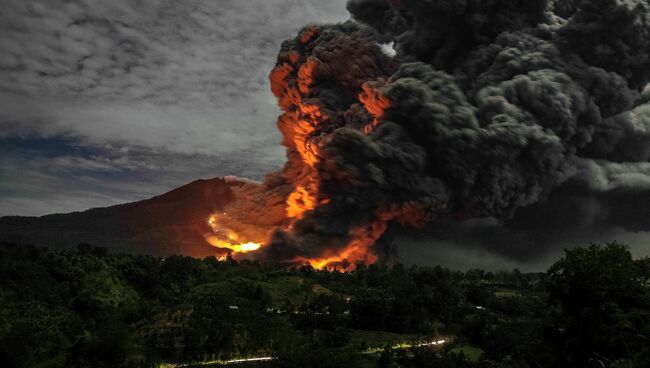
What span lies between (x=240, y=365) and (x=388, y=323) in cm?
2506

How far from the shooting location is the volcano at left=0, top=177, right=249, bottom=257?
123562 mm

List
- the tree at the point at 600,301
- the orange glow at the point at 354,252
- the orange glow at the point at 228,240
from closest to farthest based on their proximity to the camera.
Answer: the tree at the point at 600,301 < the orange glow at the point at 354,252 < the orange glow at the point at 228,240

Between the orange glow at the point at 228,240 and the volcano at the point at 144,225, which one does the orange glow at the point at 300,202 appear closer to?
the orange glow at the point at 228,240

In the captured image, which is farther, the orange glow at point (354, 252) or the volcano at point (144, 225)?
the volcano at point (144, 225)

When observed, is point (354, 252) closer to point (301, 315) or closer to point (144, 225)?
point (301, 315)

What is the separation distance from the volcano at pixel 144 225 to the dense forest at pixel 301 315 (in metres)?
43.1

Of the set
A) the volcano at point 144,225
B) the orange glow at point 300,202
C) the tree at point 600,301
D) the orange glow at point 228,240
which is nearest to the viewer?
the tree at point 600,301

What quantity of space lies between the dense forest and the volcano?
4306 cm

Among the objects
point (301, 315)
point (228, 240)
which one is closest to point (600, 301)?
point (301, 315)

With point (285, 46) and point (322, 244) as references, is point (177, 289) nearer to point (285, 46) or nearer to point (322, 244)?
point (322, 244)

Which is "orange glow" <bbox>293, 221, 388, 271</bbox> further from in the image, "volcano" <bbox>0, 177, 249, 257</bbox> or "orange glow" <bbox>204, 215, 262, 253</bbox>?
"volcano" <bbox>0, 177, 249, 257</bbox>

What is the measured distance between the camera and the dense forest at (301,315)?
29562 mm

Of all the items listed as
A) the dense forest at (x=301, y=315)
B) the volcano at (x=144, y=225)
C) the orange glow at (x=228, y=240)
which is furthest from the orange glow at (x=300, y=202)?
the volcano at (x=144, y=225)

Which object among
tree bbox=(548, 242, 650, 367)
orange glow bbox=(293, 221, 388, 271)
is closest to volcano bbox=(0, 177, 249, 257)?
orange glow bbox=(293, 221, 388, 271)
